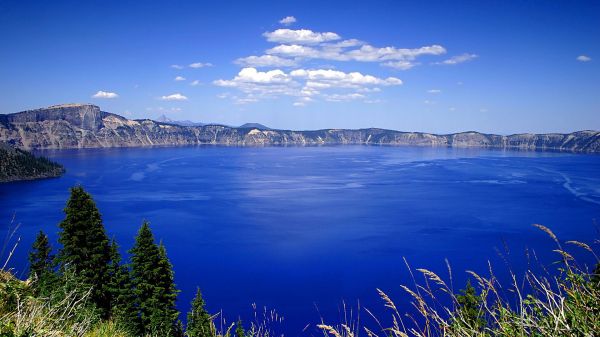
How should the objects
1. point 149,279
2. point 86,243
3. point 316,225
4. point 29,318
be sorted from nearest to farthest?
point 29,318, point 149,279, point 86,243, point 316,225

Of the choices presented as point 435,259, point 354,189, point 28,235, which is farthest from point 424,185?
point 28,235

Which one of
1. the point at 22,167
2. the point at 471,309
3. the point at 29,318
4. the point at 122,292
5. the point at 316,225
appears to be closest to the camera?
the point at 29,318

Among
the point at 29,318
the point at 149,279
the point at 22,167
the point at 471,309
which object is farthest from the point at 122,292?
the point at 22,167

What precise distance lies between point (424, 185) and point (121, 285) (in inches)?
4420

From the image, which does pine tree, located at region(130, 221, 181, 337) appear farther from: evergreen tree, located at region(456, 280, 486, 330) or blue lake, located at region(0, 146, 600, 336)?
evergreen tree, located at region(456, 280, 486, 330)

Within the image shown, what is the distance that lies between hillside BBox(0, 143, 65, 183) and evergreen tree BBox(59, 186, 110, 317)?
463ft

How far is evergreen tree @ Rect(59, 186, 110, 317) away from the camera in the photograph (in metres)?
22.0

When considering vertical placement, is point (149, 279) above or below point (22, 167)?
above

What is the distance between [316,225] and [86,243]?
2165 inches

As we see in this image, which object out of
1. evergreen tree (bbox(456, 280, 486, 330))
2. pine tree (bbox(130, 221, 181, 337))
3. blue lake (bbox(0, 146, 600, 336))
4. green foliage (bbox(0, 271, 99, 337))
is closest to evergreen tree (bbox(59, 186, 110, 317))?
pine tree (bbox(130, 221, 181, 337))

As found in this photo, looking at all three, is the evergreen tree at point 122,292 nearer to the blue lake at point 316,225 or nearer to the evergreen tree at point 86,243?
the evergreen tree at point 86,243

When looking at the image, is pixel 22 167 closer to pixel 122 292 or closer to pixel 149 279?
pixel 122 292

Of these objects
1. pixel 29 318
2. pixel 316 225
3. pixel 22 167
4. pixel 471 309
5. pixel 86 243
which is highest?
pixel 29 318

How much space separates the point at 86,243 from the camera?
2250cm
